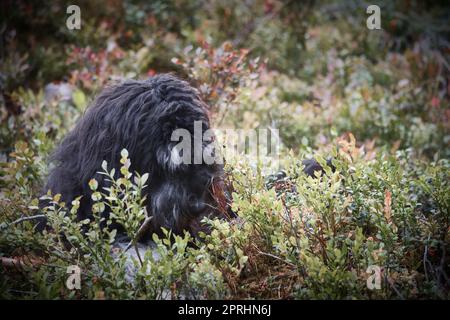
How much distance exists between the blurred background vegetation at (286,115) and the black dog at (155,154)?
0.26 meters

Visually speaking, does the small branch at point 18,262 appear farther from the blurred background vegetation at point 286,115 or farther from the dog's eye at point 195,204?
the dog's eye at point 195,204

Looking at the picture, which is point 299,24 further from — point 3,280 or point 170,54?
point 3,280

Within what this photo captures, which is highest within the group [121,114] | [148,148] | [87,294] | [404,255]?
[121,114]

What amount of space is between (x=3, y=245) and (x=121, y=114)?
1147 mm

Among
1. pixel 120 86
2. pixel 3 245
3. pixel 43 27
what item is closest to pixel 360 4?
pixel 43 27

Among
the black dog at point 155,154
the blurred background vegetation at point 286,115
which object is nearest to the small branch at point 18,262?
the blurred background vegetation at point 286,115

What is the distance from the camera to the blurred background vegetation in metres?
2.79

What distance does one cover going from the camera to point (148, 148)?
3.21 meters

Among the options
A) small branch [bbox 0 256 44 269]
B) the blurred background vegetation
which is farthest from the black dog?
small branch [bbox 0 256 44 269]

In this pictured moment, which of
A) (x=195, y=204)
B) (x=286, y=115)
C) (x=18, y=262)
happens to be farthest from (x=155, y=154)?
(x=286, y=115)

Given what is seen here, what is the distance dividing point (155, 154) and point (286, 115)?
113 inches

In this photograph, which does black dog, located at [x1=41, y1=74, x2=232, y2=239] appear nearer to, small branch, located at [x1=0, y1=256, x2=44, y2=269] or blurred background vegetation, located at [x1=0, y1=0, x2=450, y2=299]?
blurred background vegetation, located at [x1=0, y1=0, x2=450, y2=299]

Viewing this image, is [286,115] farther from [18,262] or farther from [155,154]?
[18,262]

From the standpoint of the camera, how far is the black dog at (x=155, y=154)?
319 centimetres
